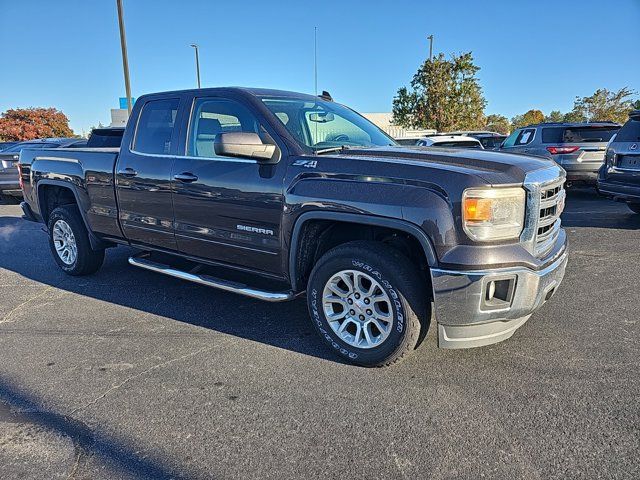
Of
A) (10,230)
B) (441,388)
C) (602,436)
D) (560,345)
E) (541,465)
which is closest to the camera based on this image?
(541,465)

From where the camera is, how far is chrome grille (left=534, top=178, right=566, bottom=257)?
9.96 ft

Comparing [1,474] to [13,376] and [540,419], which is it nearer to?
[13,376]

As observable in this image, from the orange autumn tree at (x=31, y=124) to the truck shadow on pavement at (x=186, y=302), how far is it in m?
33.0

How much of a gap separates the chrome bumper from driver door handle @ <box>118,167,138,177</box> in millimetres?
3056

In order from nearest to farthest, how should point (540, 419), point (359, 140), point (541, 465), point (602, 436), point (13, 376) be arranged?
point (541, 465) < point (602, 436) < point (540, 419) < point (13, 376) < point (359, 140)

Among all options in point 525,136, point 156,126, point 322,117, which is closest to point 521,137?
point 525,136

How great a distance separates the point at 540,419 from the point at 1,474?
9.23 feet

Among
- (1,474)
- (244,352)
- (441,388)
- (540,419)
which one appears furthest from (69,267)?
(540,419)

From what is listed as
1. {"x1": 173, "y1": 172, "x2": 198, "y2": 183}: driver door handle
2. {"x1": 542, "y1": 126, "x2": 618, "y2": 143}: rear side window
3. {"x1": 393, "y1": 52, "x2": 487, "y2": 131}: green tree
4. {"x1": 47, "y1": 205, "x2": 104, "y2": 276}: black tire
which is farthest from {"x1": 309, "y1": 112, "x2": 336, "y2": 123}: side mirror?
{"x1": 393, "y1": 52, "x2": 487, "y2": 131}: green tree

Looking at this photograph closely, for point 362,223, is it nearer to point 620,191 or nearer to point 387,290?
point 387,290

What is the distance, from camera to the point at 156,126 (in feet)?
14.8

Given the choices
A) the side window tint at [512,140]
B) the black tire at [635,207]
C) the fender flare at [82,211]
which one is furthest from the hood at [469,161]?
the side window tint at [512,140]

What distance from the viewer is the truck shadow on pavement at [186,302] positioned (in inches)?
153

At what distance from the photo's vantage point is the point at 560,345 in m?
3.54
